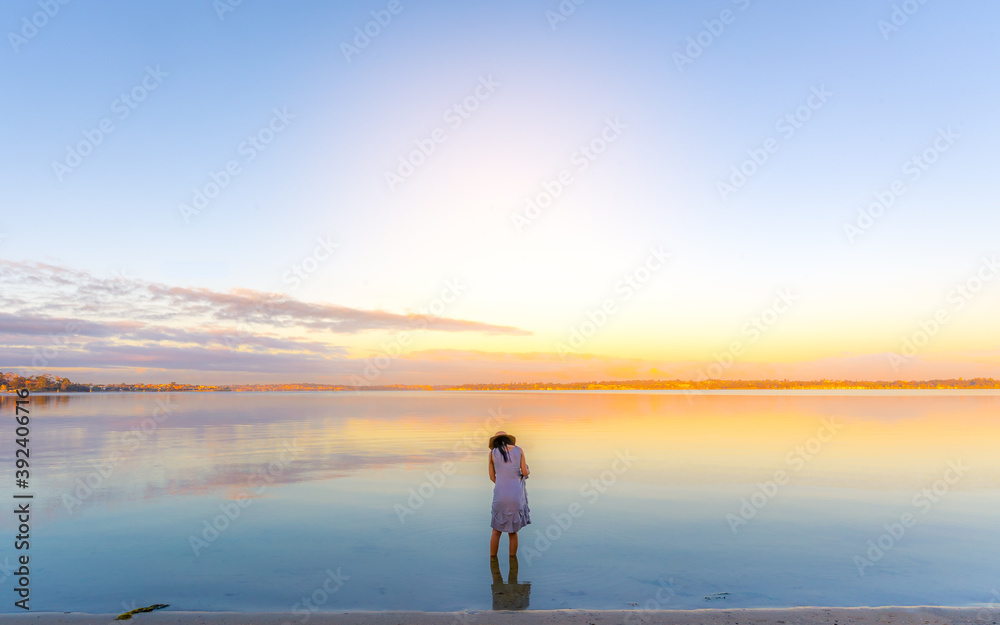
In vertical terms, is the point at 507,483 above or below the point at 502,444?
below

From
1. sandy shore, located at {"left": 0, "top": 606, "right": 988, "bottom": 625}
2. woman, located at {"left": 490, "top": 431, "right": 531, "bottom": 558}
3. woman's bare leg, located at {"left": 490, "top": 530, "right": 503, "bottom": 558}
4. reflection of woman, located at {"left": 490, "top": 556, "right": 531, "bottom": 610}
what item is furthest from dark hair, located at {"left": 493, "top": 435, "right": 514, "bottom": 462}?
sandy shore, located at {"left": 0, "top": 606, "right": 988, "bottom": 625}

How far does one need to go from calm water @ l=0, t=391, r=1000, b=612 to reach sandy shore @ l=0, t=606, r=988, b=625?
116 cm

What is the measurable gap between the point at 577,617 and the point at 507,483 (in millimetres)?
2960

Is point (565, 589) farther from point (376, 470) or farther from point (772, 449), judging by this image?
point (772, 449)

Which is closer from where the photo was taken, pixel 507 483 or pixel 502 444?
pixel 507 483

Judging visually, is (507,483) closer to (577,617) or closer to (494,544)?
(494,544)

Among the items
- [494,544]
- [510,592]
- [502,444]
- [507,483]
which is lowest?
[510,592]

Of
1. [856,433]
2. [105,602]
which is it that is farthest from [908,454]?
[105,602]

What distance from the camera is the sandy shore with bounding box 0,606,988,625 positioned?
22.8ft

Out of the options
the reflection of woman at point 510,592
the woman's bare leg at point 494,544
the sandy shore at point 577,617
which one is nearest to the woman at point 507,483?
the woman's bare leg at point 494,544

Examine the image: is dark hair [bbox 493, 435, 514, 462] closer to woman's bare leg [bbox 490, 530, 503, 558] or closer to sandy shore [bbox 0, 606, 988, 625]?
woman's bare leg [bbox 490, 530, 503, 558]

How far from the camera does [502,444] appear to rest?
32.7 ft

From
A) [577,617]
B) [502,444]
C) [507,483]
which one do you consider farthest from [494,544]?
[577,617]

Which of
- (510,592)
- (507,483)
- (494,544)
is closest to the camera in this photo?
(510,592)
